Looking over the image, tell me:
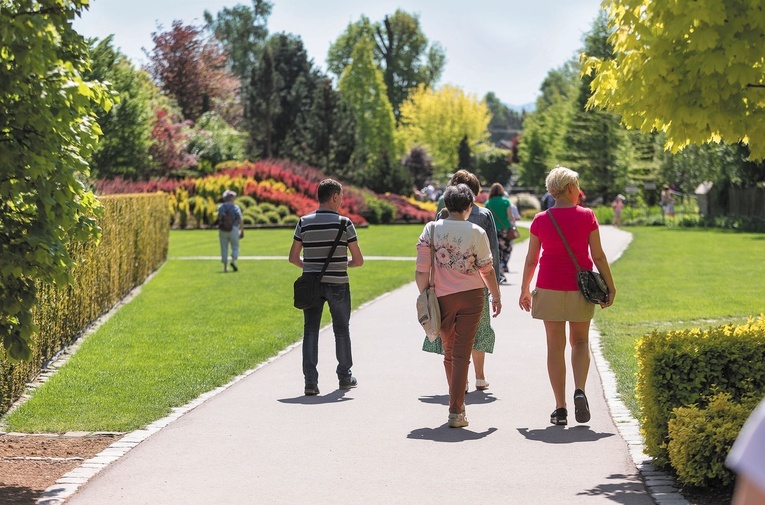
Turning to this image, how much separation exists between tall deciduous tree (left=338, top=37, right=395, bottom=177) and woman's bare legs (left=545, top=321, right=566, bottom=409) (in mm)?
76525

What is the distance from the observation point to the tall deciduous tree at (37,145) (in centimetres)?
620

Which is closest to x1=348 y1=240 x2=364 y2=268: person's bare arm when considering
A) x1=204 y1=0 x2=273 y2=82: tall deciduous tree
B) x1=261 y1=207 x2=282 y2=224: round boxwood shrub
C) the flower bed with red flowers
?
the flower bed with red flowers

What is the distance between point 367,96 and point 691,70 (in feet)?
258

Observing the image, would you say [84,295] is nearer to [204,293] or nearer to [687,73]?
[204,293]

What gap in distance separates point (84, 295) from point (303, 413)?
5.80 m

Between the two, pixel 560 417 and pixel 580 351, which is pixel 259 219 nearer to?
pixel 580 351

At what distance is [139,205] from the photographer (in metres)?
20.2

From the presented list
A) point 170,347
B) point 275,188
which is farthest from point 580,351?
point 275,188

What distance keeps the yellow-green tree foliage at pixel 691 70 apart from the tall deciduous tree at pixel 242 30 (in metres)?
98.0

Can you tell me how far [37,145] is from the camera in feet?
20.8

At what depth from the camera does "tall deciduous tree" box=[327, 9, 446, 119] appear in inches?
3981

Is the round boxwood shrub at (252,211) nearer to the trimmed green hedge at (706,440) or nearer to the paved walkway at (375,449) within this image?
the paved walkway at (375,449)

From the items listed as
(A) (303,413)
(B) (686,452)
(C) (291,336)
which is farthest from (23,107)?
(C) (291,336)

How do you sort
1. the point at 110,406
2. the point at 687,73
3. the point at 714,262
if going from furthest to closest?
the point at 714,262 < the point at 110,406 < the point at 687,73
